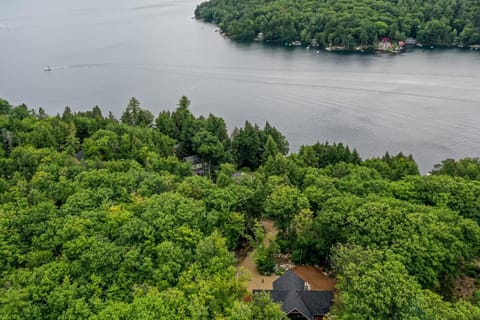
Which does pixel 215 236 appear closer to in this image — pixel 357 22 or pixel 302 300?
pixel 302 300

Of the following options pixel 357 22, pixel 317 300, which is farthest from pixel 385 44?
pixel 317 300

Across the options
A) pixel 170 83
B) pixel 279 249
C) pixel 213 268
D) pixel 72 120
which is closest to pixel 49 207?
pixel 213 268

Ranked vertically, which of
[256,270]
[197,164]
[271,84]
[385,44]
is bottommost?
[256,270]


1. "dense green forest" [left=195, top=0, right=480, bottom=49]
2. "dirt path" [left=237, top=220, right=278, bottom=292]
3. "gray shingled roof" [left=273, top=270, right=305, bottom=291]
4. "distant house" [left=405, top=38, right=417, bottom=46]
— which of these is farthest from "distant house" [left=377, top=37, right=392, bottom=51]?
"gray shingled roof" [left=273, top=270, right=305, bottom=291]

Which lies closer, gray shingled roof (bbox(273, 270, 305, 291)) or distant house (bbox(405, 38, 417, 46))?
gray shingled roof (bbox(273, 270, 305, 291))

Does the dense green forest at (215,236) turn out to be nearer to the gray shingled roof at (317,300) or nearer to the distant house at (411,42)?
the gray shingled roof at (317,300)

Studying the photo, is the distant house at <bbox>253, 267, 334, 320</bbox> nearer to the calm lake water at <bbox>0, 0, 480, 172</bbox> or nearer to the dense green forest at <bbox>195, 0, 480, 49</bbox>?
the calm lake water at <bbox>0, 0, 480, 172</bbox>

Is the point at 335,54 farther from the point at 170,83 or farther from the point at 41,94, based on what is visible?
the point at 41,94
